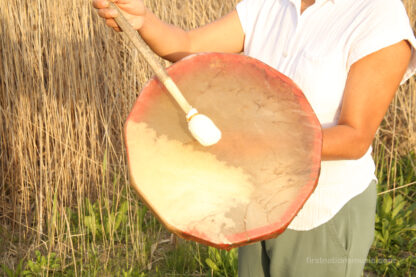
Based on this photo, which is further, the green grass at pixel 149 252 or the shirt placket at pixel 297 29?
the green grass at pixel 149 252

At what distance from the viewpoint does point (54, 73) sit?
2035mm

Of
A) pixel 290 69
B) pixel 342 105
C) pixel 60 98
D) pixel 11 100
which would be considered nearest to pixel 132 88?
pixel 60 98

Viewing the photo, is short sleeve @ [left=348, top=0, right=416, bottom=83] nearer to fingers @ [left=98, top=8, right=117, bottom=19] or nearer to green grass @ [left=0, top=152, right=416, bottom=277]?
fingers @ [left=98, top=8, right=117, bottom=19]

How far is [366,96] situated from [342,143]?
110 millimetres

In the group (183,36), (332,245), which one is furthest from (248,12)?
(332,245)

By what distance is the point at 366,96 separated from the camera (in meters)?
0.80

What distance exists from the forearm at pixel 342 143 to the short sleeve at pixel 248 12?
434mm

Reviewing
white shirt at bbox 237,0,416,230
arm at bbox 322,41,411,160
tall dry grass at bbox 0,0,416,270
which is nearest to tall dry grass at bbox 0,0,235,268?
tall dry grass at bbox 0,0,416,270

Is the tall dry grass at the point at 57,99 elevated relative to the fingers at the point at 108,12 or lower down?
lower down

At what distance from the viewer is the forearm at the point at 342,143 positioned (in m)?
0.75

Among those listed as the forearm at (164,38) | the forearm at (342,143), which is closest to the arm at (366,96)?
the forearm at (342,143)

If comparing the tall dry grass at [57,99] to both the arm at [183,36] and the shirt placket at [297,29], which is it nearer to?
the arm at [183,36]

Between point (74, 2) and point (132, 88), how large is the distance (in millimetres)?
502

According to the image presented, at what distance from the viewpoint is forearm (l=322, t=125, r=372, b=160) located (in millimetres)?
751
